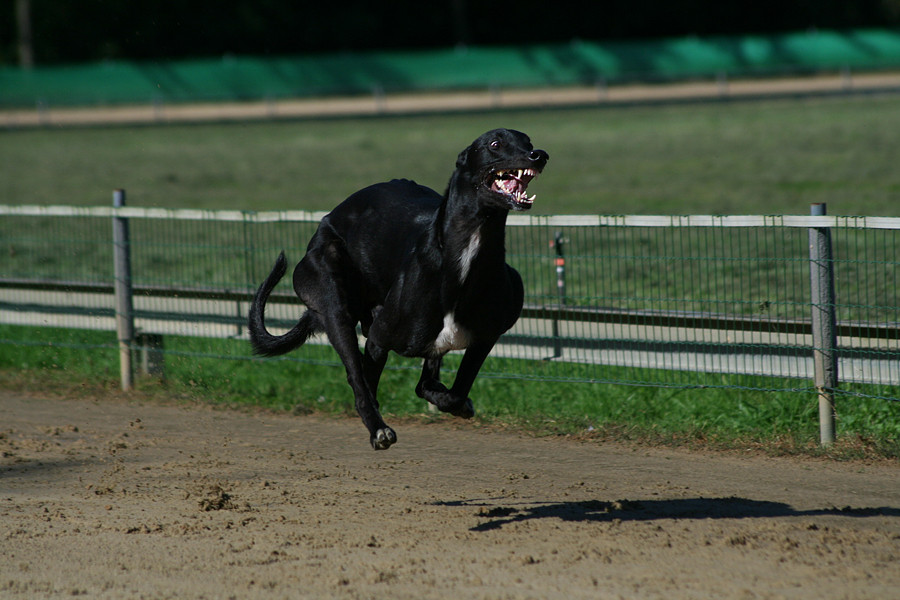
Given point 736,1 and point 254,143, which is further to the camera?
point 736,1

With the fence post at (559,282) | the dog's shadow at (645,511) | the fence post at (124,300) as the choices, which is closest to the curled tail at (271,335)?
the dog's shadow at (645,511)

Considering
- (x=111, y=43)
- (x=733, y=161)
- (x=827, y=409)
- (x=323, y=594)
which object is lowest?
(x=323, y=594)

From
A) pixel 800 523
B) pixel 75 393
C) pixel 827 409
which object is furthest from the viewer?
pixel 75 393

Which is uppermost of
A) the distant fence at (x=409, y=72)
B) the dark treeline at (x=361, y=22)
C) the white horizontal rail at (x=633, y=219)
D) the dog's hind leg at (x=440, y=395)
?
the dark treeline at (x=361, y=22)

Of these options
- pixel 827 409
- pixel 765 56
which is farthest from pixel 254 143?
pixel 827 409

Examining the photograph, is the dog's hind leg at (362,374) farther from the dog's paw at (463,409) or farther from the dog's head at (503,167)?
the dog's head at (503,167)

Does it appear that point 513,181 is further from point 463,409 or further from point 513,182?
point 463,409

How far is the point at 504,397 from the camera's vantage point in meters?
7.12

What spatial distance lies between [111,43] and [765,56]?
80.7ft

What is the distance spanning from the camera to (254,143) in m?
25.2

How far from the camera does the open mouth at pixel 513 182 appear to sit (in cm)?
430

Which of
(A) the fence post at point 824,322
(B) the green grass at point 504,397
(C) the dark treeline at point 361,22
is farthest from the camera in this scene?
(C) the dark treeline at point 361,22

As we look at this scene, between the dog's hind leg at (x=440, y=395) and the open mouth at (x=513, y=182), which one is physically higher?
the open mouth at (x=513, y=182)

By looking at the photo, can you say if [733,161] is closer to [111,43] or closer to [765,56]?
[765,56]
